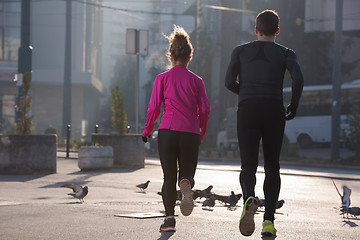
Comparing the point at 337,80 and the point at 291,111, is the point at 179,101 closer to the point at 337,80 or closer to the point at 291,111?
the point at 291,111

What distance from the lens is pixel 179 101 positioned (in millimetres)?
5953

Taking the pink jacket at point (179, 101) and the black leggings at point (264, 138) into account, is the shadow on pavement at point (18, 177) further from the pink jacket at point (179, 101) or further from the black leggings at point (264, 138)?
the black leggings at point (264, 138)

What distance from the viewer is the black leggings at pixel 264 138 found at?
547 centimetres

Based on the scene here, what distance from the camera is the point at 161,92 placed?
6043mm

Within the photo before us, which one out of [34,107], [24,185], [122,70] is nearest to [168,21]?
[122,70]

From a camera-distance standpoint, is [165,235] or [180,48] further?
[180,48]

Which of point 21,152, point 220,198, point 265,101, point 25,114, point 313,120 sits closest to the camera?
point 265,101

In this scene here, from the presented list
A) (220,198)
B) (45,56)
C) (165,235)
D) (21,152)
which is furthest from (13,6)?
(165,235)

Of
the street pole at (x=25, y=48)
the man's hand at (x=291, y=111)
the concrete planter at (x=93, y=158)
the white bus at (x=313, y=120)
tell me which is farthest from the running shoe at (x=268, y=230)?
the white bus at (x=313, y=120)

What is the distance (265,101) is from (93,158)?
35.3 ft

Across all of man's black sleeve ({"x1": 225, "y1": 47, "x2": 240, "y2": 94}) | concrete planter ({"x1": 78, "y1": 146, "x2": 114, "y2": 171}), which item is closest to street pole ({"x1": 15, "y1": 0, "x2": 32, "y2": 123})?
concrete planter ({"x1": 78, "y1": 146, "x2": 114, "y2": 171})

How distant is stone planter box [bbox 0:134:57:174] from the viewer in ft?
45.5

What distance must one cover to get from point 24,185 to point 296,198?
4545mm

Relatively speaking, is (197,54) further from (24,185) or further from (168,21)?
(168,21)
